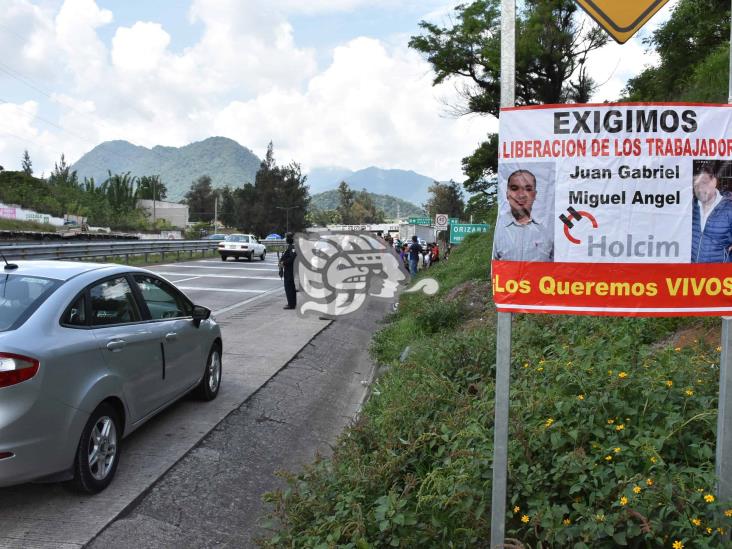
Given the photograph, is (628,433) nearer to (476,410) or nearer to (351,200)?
(476,410)

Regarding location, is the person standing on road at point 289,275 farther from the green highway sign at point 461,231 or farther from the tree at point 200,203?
the tree at point 200,203

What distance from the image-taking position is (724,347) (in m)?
2.73

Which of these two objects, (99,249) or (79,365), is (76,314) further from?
(99,249)

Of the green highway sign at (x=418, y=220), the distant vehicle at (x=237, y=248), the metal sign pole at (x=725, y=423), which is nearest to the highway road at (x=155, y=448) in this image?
the metal sign pole at (x=725, y=423)

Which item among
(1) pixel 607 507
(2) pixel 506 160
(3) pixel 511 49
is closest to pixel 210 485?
(1) pixel 607 507

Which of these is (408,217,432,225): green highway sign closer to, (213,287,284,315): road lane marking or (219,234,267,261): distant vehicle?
(219,234,267,261): distant vehicle

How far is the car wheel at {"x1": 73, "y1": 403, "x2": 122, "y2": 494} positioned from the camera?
4.09 meters

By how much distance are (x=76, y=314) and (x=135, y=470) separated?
131 cm

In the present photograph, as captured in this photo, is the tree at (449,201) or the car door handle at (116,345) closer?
the car door handle at (116,345)

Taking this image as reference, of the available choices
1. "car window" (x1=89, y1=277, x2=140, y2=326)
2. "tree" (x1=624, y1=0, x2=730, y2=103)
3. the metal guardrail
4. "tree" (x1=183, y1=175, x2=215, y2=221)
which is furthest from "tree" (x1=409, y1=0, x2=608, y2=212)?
"tree" (x1=183, y1=175, x2=215, y2=221)

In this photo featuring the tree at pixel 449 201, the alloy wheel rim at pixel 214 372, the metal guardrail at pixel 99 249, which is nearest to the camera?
the alloy wheel rim at pixel 214 372

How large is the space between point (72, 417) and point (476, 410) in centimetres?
270

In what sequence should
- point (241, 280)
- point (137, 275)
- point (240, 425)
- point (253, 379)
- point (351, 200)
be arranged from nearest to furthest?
point (137, 275) → point (240, 425) → point (253, 379) → point (241, 280) → point (351, 200)

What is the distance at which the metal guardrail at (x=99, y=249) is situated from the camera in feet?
57.9
